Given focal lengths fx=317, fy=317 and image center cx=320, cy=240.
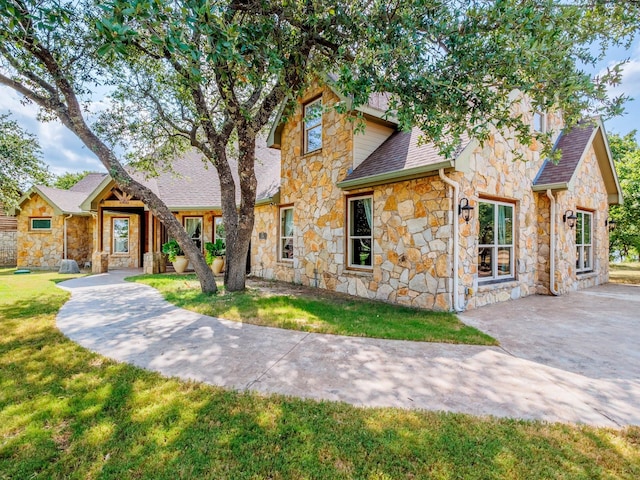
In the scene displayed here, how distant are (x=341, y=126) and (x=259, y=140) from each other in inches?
356

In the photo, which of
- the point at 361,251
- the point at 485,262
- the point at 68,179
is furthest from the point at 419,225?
the point at 68,179

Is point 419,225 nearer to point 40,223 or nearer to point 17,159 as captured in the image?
point 17,159

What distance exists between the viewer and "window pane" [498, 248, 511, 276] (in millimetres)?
7707

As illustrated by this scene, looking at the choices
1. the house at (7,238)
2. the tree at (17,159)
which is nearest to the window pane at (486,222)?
the tree at (17,159)

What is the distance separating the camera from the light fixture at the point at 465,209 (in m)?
6.31

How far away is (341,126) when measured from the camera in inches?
337

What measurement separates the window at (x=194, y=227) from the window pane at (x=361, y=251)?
27.6 feet

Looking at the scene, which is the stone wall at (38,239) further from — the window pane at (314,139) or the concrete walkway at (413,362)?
the window pane at (314,139)

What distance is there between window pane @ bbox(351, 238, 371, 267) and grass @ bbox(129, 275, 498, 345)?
0.97 m

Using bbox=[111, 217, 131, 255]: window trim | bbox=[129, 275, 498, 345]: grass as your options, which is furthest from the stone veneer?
bbox=[111, 217, 131, 255]: window trim

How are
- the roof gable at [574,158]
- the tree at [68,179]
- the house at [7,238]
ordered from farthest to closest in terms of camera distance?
the tree at [68,179] → the house at [7,238] → the roof gable at [574,158]

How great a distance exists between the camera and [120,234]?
1568 cm

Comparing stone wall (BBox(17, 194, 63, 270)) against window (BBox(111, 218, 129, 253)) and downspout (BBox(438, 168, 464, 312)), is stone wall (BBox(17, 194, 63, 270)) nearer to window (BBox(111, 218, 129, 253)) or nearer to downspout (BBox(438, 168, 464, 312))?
window (BBox(111, 218, 129, 253))

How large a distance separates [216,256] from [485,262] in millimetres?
9401
